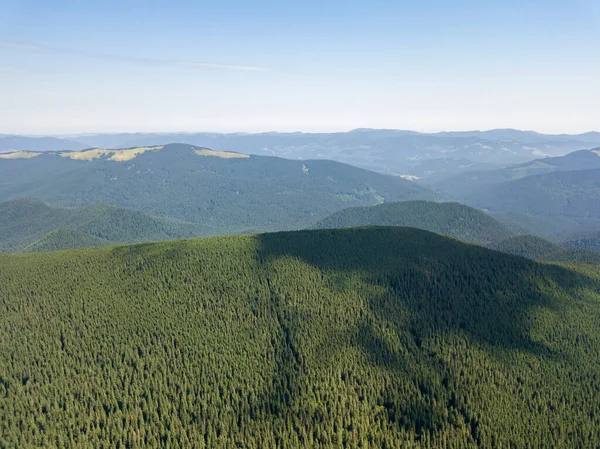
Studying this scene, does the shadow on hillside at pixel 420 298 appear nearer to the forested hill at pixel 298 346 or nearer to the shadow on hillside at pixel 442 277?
the shadow on hillside at pixel 442 277

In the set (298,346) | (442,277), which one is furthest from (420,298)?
(298,346)

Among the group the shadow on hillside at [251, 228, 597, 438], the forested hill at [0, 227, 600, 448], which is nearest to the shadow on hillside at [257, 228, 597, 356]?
the shadow on hillside at [251, 228, 597, 438]

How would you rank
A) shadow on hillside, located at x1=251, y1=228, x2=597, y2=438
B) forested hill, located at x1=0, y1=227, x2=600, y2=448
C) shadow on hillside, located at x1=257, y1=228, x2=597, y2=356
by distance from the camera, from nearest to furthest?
forested hill, located at x1=0, y1=227, x2=600, y2=448 < shadow on hillside, located at x1=251, y1=228, x2=597, y2=438 < shadow on hillside, located at x1=257, y1=228, x2=597, y2=356

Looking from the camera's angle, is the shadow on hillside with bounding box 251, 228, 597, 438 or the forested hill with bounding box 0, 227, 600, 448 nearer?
the forested hill with bounding box 0, 227, 600, 448

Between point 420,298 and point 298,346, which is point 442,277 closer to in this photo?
point 420,298

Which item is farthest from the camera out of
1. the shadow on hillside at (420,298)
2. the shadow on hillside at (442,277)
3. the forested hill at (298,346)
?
the shadow on hillside at (442,277)

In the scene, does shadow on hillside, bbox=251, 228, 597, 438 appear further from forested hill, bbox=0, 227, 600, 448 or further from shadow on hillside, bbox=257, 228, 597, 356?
forested hill, bbox=0, 227, 600, 448

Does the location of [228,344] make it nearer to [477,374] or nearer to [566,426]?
[477,374]

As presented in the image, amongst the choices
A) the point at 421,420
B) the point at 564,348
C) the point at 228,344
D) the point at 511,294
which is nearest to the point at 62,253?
the point at 228,344

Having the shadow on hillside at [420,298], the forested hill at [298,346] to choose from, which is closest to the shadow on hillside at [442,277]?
the shadow on hillside at [420,298]
